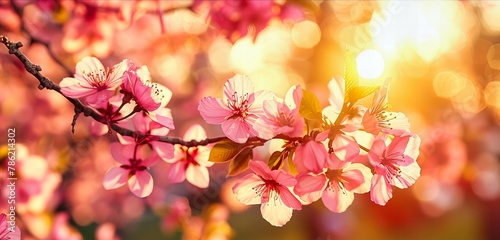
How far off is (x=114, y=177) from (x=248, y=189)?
305 millimetres

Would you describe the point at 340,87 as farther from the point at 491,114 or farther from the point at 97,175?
the point at 491,114

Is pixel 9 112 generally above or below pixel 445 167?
above

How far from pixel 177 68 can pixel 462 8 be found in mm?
4280

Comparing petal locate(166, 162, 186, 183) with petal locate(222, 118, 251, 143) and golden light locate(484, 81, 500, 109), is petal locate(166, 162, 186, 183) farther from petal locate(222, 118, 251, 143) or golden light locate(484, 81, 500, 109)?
golden light locate(484, 81, 500, 109)

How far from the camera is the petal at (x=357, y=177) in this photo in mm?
1001

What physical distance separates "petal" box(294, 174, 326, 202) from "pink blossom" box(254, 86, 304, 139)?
75mm

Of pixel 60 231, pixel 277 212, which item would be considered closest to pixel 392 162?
pixel 277 212

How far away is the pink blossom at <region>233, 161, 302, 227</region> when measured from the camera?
3.36ft

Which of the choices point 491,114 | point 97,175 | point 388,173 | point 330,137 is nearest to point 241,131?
point 330,137

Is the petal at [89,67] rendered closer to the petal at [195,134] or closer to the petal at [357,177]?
the petal at [195,134]

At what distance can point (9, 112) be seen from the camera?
338cm

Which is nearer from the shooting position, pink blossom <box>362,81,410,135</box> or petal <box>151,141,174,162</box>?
pink blossom <box>362,81,410,135</box>

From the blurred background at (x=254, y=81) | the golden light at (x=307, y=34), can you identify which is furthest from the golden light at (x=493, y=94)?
the golden light at (x=307, y=34)

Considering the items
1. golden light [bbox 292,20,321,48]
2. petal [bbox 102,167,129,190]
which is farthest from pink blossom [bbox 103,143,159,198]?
golden light [bbox 292,20,321,48]
